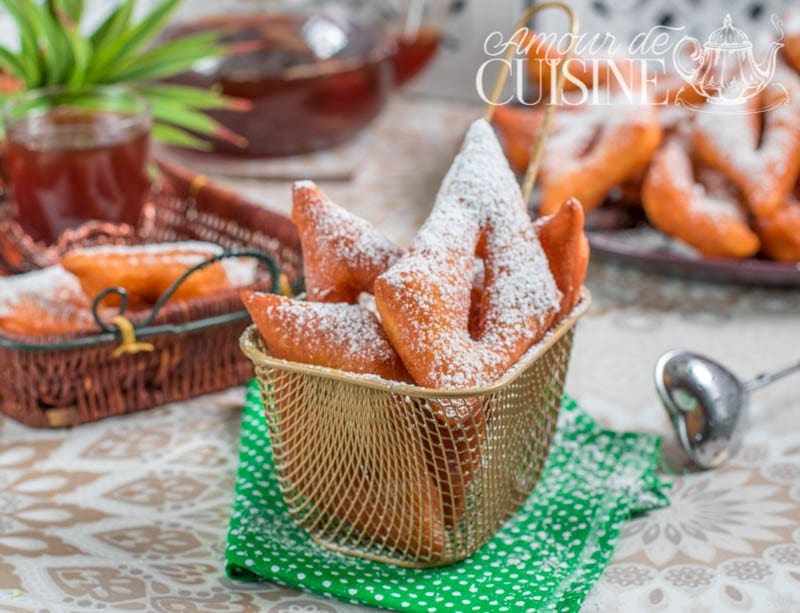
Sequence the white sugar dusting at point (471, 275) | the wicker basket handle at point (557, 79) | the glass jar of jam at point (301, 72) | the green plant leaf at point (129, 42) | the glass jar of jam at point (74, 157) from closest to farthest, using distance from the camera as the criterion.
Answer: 1. the white sugar dusting at point (471, 275)
2. the wicker basket handle at point (557, 79)
3. the glass jar of jam at point (74, 157)
4. the green plant leaf at point (129, 42)
5. the glass jar of jam at point (301, 72)

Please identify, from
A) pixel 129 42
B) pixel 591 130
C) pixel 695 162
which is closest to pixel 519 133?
pixel 591 130

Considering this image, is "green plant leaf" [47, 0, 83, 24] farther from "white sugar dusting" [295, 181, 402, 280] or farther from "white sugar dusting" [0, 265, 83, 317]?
"white sugar dusting" [295, 181, 402, 280]

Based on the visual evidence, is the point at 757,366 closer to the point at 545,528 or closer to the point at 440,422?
the point at 545,528

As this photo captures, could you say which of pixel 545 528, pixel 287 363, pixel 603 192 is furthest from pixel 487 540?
pixel 603 192

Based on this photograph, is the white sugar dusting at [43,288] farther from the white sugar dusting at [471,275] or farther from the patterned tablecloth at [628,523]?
the white sugar dusting at [471,275]

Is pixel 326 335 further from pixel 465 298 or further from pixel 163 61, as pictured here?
pixel 163 61

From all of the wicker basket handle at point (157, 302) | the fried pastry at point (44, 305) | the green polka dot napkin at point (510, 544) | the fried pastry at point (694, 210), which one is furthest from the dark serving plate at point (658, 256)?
the fried pastry at point (44, 305)
